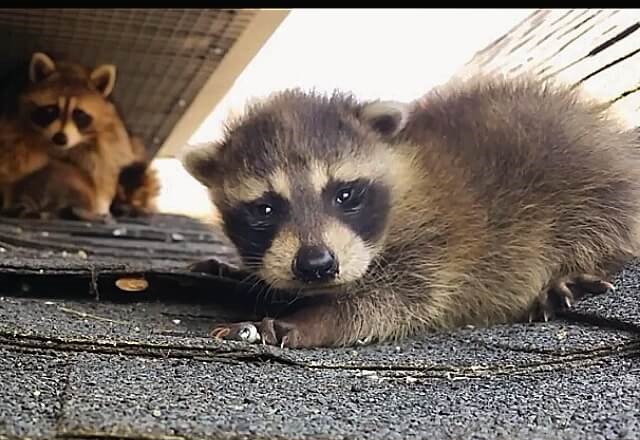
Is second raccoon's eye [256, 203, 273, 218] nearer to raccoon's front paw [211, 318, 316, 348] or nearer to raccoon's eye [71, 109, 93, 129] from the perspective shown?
raccoon's front paw [211, 318, 316, 348]

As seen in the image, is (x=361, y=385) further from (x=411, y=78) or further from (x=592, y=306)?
(x=411, y=78)

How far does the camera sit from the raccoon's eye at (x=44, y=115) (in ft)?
12.1

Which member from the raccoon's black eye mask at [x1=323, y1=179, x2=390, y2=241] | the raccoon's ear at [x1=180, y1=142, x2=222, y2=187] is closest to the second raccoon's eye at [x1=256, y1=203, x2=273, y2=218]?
the raccoon's black eye mask at [x1=323, y1=179, x2=390, y2=241]

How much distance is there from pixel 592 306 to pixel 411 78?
1776mm

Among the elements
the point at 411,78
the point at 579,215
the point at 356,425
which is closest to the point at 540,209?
the point at 579,215

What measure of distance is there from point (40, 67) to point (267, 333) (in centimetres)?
233

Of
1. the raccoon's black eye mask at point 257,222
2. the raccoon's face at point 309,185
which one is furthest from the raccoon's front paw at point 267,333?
the raccoon's black eye mask at point 257,222

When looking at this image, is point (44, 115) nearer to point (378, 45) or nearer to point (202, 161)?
point (378, 45)

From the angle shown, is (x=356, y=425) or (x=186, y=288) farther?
(x=186, y=288)

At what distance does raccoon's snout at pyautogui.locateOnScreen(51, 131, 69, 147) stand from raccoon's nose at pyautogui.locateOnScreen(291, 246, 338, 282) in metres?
2.18

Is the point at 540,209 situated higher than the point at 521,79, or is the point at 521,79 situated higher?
the point at 521,79

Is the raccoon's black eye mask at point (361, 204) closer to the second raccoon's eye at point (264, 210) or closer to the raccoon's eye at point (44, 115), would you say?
the second raccoon's eye at point (264, 210)

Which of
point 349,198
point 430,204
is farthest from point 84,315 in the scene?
point 430,204

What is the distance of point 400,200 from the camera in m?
1.95
